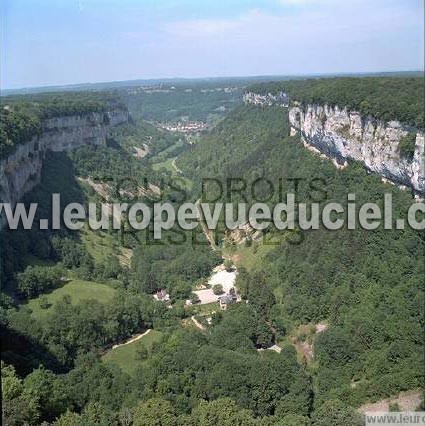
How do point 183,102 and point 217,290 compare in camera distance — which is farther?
point 183,102

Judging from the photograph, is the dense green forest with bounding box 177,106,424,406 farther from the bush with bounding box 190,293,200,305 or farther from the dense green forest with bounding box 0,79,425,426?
the bush with bounding box 190,293,200,305

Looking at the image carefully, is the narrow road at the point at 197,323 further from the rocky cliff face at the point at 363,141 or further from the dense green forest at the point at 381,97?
the dense green forest at the point at 381,97

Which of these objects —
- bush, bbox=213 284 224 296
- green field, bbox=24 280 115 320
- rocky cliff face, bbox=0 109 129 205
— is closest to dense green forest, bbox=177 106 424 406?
bush, bbox=213 284 224 296

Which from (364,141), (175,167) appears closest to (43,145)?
(175,167)

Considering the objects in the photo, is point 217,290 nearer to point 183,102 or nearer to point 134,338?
point 134,338

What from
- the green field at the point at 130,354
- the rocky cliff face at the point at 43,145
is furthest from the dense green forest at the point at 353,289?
the rocky cliff face at the point at 43,145
